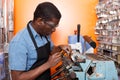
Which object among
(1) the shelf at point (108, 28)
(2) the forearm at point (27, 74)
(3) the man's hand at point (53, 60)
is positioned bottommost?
(2) the forearm at point (27, 74)

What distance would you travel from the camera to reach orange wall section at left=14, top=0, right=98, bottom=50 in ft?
9.49

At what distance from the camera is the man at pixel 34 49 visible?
5.36 feet

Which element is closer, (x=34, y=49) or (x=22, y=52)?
(x=22, y=52)

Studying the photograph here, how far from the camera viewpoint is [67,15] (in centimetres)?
294

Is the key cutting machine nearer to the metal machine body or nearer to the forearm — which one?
the metal machine body

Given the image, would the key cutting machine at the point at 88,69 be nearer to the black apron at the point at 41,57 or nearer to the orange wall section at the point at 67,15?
the black apron at the point at 41,57

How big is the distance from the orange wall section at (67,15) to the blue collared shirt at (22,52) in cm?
113

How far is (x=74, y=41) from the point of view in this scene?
2.78 m

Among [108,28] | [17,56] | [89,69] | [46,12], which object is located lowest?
[89,69]

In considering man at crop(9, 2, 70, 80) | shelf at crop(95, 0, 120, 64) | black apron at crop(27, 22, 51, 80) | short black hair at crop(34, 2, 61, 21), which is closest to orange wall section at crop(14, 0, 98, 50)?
shelf at crop(95, 0, 120, 64)

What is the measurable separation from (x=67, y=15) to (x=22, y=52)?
4.64 ft

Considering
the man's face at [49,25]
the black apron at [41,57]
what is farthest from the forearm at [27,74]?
the man's face at [49,25]

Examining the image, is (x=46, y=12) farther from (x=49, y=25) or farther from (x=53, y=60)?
(x=53, y=60)

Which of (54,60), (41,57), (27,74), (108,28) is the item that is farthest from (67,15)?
(27,74)
